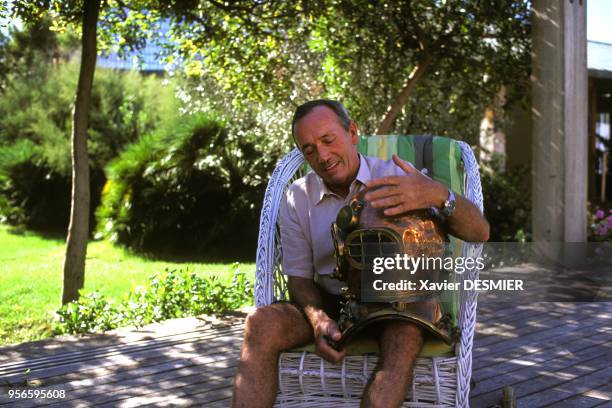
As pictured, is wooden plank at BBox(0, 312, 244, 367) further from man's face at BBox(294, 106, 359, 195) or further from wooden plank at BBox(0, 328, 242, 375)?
man's face at BBox(294, 106, 359, 195)

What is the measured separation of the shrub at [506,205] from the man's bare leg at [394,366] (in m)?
5.67

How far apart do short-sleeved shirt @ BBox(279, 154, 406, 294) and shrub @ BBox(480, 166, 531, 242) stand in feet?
17.3

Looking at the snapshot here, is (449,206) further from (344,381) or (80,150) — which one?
(80,150)

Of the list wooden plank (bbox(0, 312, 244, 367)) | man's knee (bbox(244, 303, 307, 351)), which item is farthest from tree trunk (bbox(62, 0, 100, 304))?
man's knee (bbox(244, 303, 307, 351))

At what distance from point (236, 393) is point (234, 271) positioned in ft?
10.3

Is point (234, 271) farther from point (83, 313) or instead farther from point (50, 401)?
point (50, 401)

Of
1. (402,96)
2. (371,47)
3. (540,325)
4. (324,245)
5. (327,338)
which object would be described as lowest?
(540,325)

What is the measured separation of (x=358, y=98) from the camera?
22.3 feet

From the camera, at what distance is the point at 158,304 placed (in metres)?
4.91

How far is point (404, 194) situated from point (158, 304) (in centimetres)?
300

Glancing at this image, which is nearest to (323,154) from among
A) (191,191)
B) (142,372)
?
(142,372)

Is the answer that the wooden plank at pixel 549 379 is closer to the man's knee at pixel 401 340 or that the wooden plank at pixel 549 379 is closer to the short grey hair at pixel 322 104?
the man's knee at pixel 401 340

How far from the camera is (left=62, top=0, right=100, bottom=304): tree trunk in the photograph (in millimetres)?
5000

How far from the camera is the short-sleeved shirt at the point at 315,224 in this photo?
269 centimetres
